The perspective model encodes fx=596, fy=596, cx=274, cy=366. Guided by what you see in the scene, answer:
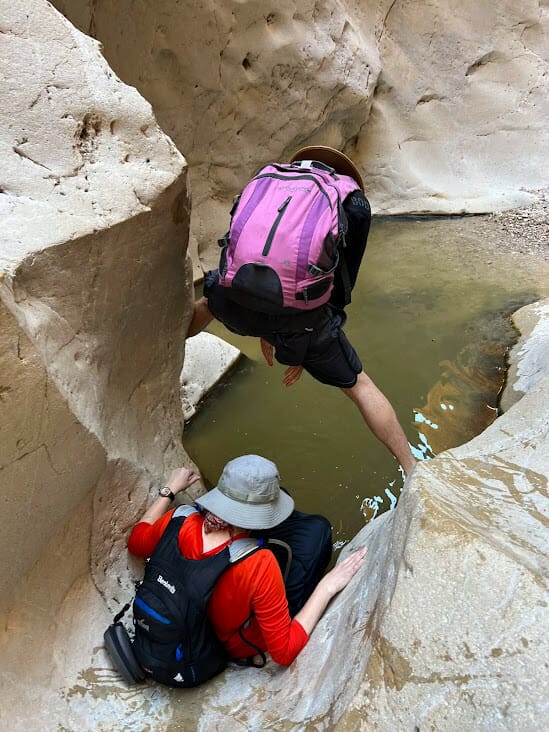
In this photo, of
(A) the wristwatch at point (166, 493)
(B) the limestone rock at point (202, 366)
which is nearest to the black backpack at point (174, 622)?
(A) the wristwatch at point (166, 493)

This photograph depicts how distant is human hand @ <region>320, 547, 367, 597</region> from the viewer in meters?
1.83

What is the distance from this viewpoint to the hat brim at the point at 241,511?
1740 millimetres

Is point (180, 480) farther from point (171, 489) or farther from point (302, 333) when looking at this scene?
point (302, 333)

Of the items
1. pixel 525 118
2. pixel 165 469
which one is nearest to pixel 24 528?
pixel 165 469

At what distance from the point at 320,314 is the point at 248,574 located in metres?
1.00

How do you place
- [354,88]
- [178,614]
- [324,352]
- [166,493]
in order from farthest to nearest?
[354,88]
[324,352]
[166,493]
[178,614]

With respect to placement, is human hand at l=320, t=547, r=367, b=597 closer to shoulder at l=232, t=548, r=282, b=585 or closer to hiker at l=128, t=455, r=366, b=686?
hiker at l=128, t=455, r=366, b=686

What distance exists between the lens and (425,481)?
153cm

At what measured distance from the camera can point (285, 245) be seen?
197cm

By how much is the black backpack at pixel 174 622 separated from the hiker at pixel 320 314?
2.64 ft

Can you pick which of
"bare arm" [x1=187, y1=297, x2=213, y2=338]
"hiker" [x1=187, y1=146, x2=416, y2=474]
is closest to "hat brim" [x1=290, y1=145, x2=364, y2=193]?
"hiker" [x1=187, y1=146, x2=416, y2=474]

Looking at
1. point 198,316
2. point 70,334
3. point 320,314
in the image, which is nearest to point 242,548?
point 70,334

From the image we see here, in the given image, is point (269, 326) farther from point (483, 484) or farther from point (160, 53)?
point (160, 53)

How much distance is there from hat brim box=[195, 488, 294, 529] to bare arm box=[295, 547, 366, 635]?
26 cm
